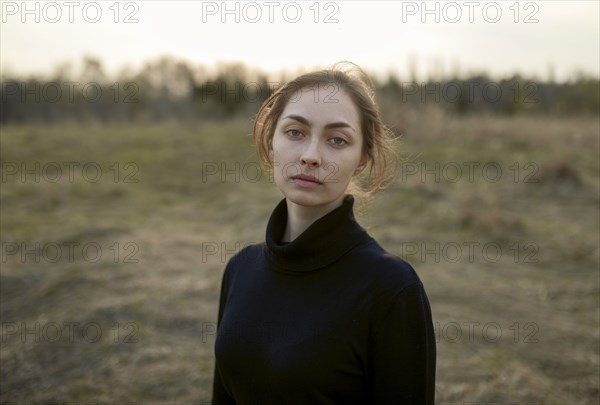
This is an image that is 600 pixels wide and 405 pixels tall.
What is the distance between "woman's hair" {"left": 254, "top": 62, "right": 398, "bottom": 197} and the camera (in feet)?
5.36

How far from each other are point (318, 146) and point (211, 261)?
416 cm

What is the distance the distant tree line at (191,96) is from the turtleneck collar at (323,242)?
12023 millimetres

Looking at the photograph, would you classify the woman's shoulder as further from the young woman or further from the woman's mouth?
the woman's mouth

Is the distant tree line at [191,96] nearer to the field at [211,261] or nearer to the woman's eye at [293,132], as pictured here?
the field at [211,261]

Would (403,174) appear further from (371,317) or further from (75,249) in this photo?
(371,317)

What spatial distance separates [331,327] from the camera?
4.66 feet

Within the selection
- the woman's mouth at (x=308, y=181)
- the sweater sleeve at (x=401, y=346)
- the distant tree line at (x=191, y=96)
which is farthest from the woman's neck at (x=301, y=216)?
the distant tree line at (x=191, y=96)

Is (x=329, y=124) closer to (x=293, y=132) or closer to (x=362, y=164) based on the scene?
(x=293, y=132)

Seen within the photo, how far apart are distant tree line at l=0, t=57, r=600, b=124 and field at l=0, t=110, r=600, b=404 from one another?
15.4 ft

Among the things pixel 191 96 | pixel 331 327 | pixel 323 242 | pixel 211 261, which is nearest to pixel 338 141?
pixel 323 242

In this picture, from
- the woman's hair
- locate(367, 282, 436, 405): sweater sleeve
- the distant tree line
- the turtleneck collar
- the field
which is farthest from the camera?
the distant tree line

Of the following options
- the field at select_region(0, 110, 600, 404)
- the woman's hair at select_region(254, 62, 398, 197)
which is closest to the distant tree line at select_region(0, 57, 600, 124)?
the field at select_region(0, 110, 600, 404)

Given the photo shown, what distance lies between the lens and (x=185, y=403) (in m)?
3.07

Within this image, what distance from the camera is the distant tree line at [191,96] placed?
16.0 m
